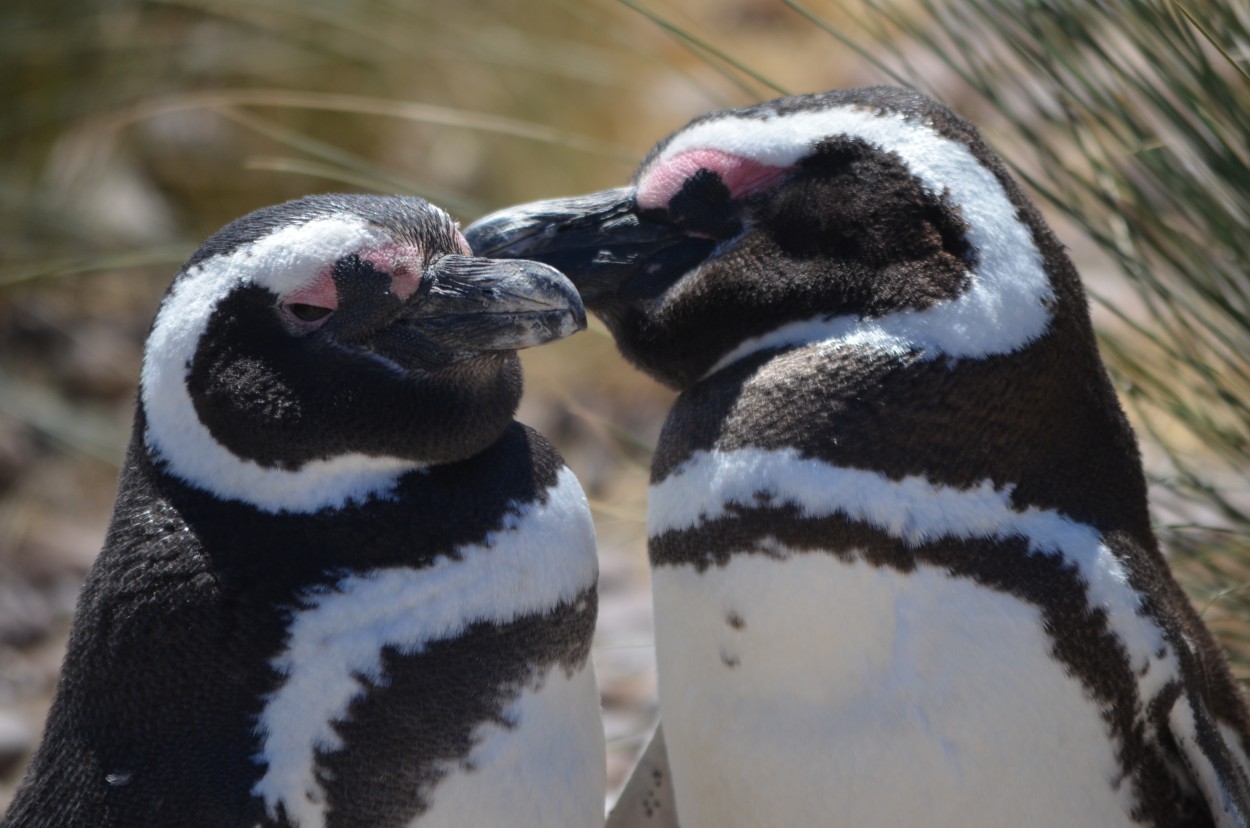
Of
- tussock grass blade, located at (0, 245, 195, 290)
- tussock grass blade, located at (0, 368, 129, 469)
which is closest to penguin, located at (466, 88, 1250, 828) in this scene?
tussock grass blade, located at (0, 245, 195, 290)

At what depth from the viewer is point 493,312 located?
1466 mm

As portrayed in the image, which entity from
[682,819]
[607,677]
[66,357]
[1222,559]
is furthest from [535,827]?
[66,357]

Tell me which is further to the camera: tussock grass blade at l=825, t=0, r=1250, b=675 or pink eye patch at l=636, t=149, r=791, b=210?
tussock grass blade at l=825, t=0, r=1250, b=675

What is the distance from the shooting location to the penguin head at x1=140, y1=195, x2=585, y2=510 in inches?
55.9

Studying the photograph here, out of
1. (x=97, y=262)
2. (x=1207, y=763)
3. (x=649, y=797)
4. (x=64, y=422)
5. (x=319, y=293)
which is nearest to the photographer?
(x=319, y=293)

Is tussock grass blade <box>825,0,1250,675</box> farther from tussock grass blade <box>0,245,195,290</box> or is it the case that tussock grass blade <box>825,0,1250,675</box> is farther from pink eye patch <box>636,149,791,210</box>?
tussock grass blade <box>0,245,195,290</box>

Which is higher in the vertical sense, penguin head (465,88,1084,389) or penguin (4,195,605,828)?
penguin head (465,88,1084,389)

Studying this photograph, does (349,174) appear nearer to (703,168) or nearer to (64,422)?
(703,168)

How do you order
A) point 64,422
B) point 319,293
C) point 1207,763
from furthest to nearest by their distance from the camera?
point 64,422 → point 1207,763 → point 319,293

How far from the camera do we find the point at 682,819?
1736 millimetres

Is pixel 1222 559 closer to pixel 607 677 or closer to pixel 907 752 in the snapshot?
pixel 907 752

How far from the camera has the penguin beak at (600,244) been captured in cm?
167

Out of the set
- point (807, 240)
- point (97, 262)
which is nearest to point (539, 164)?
point (97, 262)

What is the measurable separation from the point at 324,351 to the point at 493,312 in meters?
0.17
